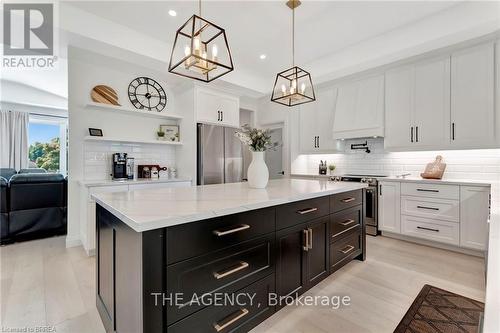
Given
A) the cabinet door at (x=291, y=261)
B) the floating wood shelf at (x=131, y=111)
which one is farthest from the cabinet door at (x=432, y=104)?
the floating wood shelf at (x=131, y=111)

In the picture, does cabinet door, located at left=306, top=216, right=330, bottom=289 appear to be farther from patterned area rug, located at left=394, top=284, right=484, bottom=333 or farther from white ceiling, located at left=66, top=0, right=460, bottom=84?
white ceiling, located at left=66, top=0, right=460, bottom=84

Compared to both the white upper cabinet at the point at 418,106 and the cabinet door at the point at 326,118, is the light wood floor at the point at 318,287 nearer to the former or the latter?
the white upper cabinet at the point at 418,106

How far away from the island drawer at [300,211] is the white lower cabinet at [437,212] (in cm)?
196

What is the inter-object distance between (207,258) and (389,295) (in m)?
1.79

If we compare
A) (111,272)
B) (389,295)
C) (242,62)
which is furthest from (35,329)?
(242,62)

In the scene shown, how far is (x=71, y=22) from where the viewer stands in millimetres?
2836

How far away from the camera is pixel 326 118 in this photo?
4.62 metres

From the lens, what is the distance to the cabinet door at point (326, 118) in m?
4.52

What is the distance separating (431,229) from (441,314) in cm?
173

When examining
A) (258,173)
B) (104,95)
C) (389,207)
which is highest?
(104,95)

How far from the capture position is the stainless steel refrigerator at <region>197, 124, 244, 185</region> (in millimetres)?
4109

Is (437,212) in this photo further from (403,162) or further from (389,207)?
(403,162)

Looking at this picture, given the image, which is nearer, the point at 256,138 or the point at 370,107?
the point at 256,138

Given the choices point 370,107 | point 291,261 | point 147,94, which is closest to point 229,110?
point 147,94
